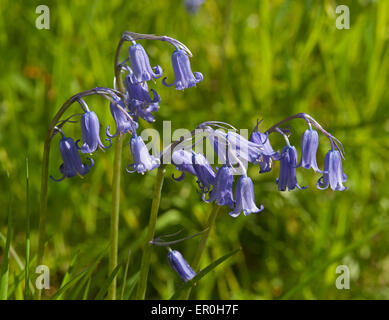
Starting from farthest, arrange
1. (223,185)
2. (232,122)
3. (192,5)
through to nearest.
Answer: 1. (192,5)
2. (232,122)
3. (223,185)

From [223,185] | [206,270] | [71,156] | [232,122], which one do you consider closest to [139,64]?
[71,156]

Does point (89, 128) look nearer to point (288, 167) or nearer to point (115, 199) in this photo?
point (115, 199)

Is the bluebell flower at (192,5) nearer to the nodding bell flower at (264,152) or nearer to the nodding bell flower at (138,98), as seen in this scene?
the nodding bell flower at (138,98)

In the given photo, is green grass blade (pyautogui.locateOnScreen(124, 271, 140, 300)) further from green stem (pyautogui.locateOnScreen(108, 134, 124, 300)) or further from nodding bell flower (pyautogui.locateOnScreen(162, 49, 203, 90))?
nodding bell flower (pyautogui.locateOnScreen(162, 49, 203, 90))

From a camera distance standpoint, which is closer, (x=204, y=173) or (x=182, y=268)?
(x=204, y=173)

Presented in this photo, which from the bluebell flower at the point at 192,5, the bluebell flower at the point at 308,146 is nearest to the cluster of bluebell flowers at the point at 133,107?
the bluebell flower at the point at 308,146

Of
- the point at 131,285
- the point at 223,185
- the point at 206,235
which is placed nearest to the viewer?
the point at 223,185
